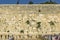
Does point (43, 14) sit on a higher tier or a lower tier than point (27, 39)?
higher

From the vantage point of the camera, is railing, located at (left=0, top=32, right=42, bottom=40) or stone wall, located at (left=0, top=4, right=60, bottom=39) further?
stone wall, located at (left=0, top=4, right=60, bottom=39)

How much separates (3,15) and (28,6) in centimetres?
136

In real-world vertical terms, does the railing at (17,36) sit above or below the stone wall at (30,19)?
below

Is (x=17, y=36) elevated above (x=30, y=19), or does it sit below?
below

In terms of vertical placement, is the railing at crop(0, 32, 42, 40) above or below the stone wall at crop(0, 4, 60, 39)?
below

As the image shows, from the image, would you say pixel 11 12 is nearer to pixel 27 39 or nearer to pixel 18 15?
pixel 18 15

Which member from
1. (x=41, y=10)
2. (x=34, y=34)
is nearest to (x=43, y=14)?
(x=41, y=10)

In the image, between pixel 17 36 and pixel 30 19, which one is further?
pixel 30 19

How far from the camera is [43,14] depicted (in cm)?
1575

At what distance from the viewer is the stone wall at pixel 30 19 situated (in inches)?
614

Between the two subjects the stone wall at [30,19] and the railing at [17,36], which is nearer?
the railing at [17,36]

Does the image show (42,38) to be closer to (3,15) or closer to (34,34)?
(34,34)

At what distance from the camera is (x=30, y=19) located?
51.6 feet

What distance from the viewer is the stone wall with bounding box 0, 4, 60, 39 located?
1559 centimetres
